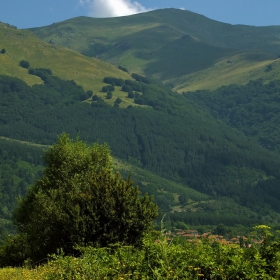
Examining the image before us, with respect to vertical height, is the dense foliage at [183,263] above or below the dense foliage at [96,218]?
above

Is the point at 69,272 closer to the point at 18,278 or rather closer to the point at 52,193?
the point at 18,278

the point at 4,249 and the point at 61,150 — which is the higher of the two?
the point at 61,150

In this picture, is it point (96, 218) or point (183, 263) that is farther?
point (96, 218)

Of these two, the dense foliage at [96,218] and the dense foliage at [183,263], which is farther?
the dense foliage at [96,218]

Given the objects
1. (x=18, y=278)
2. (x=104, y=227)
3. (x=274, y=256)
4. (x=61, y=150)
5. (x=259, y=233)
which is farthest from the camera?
(x=61, y=150)

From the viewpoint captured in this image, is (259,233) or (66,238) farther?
(66,238)

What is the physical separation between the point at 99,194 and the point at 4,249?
2484 cm

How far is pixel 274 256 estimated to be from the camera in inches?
742

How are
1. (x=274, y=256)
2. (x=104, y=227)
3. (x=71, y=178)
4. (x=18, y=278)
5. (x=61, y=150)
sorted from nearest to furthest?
(x=274, y=256)
(x=18, y=278)
(x=104, y=227)
(x=71, y=178)
(x=61, y=150)

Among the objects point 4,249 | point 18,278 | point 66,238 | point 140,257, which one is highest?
point 140,257

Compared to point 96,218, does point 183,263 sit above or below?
above

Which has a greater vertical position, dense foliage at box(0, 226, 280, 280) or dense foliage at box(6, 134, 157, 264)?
dense foliage at box(0, 226, 280, 280)

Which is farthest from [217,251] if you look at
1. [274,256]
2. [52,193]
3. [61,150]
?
[61,150]

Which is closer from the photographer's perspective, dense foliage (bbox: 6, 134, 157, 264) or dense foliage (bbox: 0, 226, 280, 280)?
dense foliage (bbox: 0, 226, 280, 280)
